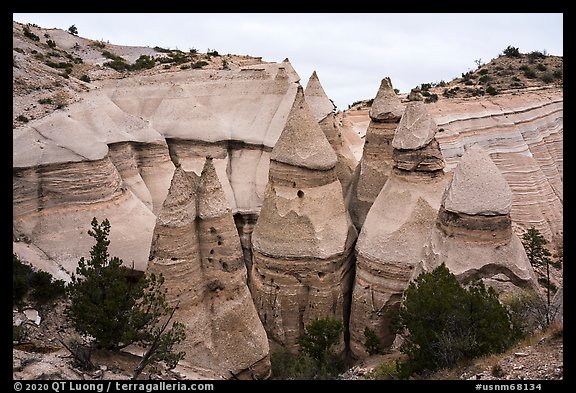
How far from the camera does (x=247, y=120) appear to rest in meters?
24.4

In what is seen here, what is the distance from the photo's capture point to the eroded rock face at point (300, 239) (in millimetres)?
16750

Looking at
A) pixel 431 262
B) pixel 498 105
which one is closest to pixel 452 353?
pixel 431 262

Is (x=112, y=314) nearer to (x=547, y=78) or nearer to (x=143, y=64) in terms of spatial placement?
(x=143, y=64)

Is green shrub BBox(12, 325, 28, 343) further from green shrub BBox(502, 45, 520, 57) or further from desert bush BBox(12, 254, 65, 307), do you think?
green shrub BBox(502, 45, 520, 57)

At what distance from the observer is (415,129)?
1628 cm

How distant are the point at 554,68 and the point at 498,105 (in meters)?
14.2

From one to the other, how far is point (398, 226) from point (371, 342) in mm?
3375

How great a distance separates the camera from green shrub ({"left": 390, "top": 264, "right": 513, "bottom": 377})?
10.4 meters

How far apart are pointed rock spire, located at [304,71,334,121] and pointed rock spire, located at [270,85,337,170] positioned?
Result: 4.56 m

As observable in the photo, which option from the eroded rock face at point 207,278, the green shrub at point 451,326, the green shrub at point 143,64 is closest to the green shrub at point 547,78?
the green shrub at point 143,64

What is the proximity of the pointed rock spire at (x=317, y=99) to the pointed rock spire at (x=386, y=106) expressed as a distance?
332 cm

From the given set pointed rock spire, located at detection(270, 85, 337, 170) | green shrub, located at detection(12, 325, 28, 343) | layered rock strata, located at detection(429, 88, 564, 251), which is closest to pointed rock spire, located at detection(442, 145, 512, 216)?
pointed rock spire, located at detection(270, 85, 337, 170)

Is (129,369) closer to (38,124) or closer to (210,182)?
(210,182)

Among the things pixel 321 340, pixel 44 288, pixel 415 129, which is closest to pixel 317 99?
pixel 415 129
